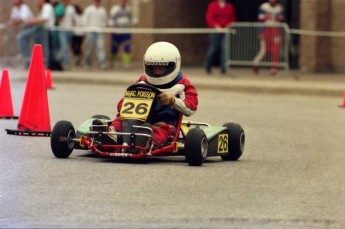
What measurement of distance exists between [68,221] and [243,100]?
14.2m

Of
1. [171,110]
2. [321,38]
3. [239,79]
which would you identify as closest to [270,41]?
[239,79]

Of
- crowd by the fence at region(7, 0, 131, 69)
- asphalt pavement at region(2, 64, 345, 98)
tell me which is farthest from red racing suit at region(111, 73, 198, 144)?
crowd by the fence at region(7, 0, 131, 69)

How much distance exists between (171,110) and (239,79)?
14806mm

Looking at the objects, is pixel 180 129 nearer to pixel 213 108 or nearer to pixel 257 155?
pixel 257 155

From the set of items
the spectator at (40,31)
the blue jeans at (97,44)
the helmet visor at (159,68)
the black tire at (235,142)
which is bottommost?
the blue jeans at (97,44)

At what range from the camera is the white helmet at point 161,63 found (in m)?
11.9

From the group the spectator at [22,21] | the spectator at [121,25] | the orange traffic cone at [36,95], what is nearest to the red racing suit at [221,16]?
the spectator at [121,25]

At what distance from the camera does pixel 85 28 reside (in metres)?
30.2

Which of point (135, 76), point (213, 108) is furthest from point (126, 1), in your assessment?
point (213, 108)

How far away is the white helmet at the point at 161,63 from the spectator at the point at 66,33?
57.5 feet

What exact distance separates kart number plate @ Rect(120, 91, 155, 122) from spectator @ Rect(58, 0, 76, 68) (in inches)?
703

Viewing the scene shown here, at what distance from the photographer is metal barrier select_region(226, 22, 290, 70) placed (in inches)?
1035

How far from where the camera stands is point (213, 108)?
19812mm

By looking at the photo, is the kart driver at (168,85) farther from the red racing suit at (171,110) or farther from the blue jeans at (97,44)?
the blue jeans at (97,44)
